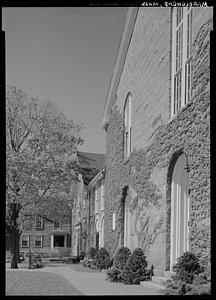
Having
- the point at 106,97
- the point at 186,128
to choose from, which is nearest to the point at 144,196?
the point at 186,128

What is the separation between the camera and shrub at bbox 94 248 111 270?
17.7 metres

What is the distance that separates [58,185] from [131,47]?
8404mm

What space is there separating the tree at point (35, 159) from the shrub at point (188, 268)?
42.2ft

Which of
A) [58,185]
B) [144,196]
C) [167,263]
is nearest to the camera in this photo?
[167,263]

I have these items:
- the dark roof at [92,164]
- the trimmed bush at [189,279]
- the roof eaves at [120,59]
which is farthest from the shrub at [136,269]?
the dark roof at [92,164]

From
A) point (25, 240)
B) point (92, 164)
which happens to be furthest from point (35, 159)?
point (25, 240)

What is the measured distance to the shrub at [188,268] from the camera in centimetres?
881

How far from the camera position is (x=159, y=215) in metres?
12.4

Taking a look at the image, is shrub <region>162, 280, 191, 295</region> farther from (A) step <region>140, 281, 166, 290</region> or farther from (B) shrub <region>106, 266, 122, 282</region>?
(B) shrub <region>106, 266, 122, 282</region>

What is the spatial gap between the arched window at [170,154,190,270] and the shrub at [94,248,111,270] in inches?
258

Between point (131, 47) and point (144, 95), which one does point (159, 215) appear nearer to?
point (144, 95)

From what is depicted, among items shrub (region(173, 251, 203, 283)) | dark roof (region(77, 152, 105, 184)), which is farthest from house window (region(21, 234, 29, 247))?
shrub (region(173, 251, 203, 283))

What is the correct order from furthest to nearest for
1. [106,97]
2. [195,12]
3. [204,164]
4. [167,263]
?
1. [106,97]
2. [167,263]
3. [195,12]
4. [204,164]

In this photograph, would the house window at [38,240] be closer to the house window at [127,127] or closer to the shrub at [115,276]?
the house window at [127,127]
